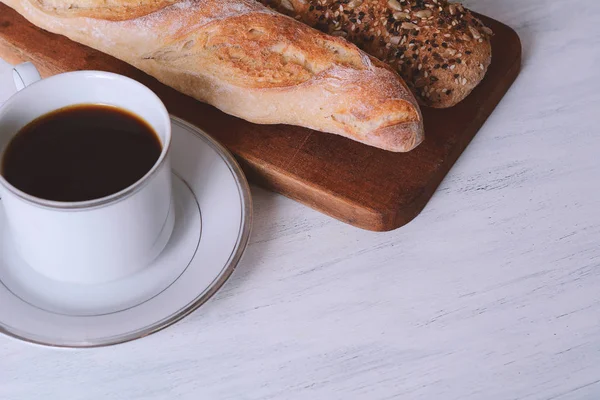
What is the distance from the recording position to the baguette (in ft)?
3.85

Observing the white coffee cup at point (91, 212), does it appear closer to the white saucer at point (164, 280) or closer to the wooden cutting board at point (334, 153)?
the white saucer at point (164, 280)

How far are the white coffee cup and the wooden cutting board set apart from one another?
0.73 ft

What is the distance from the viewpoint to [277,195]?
1.26 m

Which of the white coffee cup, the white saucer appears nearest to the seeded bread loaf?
the white saucer

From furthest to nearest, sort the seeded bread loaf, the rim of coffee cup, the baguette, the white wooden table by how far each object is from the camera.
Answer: the seeded bread loaf < the baguette < the white wooden table < the rim of coffee cup

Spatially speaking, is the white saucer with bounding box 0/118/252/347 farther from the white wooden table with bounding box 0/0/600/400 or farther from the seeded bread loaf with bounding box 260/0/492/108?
the seeded bread loaf with bounding box 260/0/492/108

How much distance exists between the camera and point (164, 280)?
1057mm

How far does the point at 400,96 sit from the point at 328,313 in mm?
371

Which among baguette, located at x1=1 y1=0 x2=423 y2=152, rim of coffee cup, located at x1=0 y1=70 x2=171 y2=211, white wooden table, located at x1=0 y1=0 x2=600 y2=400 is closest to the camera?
rim of coffee cup, located at x1=0 y1=70 x2=171 y2=211

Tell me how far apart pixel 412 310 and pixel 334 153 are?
0.30 metres

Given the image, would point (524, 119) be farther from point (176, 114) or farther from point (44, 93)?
point (44, 93)

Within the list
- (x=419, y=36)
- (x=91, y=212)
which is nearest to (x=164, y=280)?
(x=91, y=212)

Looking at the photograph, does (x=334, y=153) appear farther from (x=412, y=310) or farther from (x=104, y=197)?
(x=104, y=197)

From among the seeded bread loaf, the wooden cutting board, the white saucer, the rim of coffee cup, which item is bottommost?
the white saucer
